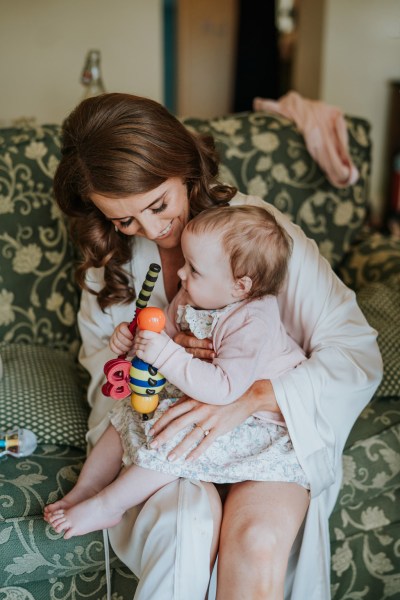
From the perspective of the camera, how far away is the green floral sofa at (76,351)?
54.9 inches

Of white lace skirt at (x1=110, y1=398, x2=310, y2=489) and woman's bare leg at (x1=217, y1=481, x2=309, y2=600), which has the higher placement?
white lace skirt at (x1=110, y1=398, x2=310, y2=489)

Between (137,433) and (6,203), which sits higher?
(6,203)

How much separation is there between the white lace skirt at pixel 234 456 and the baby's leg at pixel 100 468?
0.07m

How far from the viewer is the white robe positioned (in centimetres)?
118

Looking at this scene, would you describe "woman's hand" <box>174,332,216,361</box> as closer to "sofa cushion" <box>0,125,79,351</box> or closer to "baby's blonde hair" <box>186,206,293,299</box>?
"baby's blonde hair" <box>186,206,293,299</box>

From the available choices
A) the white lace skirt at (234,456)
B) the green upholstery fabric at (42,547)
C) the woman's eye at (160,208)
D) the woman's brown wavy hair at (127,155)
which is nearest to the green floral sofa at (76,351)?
the green upholstery fabric at (42,547)

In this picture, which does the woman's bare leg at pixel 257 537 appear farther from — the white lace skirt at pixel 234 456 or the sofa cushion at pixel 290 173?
the sofa cushion at pixel 290 173

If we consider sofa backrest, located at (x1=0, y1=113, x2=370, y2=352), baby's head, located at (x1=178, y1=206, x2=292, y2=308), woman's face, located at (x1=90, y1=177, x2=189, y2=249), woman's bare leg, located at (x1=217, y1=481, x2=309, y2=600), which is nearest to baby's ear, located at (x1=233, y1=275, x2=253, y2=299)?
baby's head, located at (x1=178, y1=206, x2=292, y2=308)

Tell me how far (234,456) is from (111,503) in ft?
0.86

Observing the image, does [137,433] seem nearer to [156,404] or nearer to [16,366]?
[156,404]

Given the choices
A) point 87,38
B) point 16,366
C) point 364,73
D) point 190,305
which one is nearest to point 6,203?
point 16,366

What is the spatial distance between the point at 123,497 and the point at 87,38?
102 inches

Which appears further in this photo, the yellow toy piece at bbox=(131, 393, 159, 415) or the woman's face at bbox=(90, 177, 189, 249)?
the woman's face at bbox=(90, 177, 189, 249)

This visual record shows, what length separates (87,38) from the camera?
318cm
